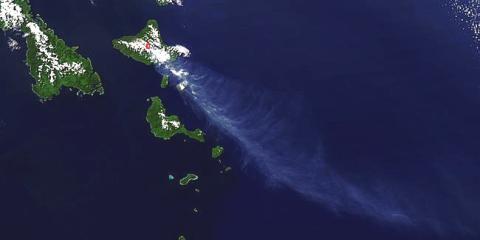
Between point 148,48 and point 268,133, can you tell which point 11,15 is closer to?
point 148,48

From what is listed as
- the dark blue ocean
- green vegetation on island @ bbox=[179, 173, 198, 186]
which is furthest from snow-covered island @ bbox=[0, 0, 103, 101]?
green vegetation on island @ bbox=[179, 173, 198, 186]

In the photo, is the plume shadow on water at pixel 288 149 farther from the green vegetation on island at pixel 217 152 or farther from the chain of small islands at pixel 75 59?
the chain of small islands at pixel 75 59

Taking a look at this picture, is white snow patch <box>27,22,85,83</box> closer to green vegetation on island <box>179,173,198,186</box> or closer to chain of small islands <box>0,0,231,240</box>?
chain of small islands <box>0,0,231,240</box>

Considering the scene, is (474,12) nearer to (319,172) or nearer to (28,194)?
(319,172)

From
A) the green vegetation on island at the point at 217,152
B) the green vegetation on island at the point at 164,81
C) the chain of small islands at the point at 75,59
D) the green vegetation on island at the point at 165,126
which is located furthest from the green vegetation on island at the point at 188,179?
the green vegetation on island at the point at 164,81

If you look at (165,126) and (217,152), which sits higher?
(217,152)

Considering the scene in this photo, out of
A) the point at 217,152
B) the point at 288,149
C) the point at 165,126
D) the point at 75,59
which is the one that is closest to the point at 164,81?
the point at 165,126

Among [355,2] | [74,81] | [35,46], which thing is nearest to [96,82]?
[74,81]

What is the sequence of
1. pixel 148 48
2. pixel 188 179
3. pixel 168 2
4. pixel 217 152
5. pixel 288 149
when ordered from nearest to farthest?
pixel 188 179
pixel 217 152
pixel 288 149
pixel 148 48
pixel 168 2
